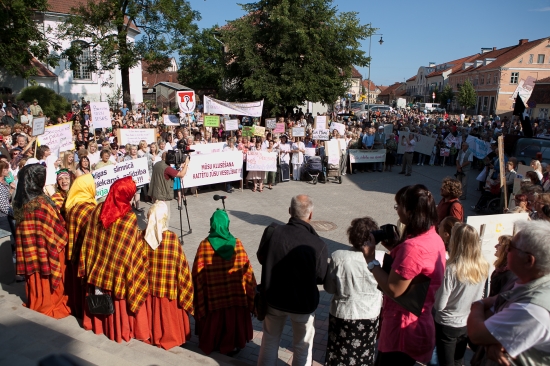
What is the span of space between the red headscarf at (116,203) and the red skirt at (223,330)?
140 cm

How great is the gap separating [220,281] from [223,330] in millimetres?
596

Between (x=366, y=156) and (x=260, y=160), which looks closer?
(x=260, y=160)

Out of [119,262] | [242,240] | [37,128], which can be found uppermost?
[37,128]

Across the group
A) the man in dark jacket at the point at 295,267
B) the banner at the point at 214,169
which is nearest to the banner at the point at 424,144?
the banner at the point at 214,169

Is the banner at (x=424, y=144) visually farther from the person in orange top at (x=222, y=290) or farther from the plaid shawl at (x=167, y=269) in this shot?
the plaid shawl at (x=167, y=269)

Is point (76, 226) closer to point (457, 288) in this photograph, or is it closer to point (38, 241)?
point (38, 241)

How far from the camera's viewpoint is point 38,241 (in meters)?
4.73

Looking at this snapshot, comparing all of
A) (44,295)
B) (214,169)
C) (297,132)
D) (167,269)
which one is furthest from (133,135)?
(167,269)

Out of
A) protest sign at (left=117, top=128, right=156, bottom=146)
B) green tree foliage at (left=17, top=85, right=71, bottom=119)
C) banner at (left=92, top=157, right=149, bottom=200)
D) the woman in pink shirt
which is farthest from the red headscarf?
green tree foliage at (left=17, top=85, right=71, bottom=119)

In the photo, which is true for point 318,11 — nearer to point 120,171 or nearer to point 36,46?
point 36,46

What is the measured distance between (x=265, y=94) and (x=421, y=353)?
1010 inches

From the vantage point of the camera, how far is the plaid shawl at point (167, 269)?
4297 mm

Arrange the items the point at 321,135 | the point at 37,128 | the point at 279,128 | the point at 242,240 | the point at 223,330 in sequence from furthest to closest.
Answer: the point at 279,128
the point at 321,135
the point at 37,128
the point at 242,240
the point at 223,330

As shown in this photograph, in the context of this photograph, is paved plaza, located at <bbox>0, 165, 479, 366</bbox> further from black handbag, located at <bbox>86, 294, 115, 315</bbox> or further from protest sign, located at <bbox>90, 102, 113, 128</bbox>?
protest sign, located at <bbox>90, 102, 113, 128</bbox>
